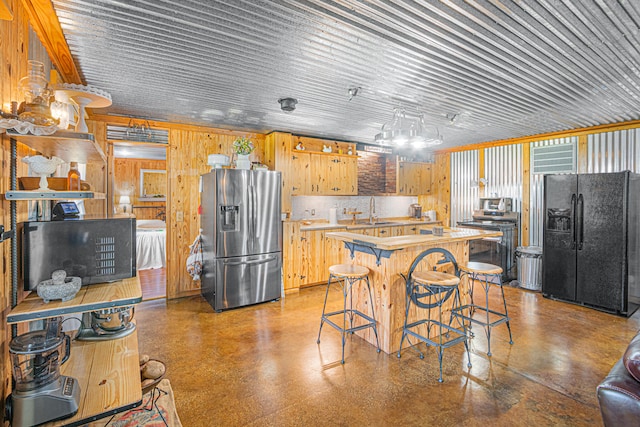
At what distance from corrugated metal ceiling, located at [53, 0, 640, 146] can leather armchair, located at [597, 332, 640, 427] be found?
6.47 ft


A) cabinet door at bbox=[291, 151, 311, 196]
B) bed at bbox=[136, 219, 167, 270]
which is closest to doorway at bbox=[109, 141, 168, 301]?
bed at bbox=[136, 219, 167, 270]

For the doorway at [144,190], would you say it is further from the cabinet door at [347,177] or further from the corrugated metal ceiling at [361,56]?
the cabinet door at [347,177]

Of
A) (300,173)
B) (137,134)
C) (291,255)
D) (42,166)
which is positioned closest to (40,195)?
(42,166)

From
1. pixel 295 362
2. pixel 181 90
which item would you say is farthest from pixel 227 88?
pixel 295 362

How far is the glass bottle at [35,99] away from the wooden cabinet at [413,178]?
6042mm

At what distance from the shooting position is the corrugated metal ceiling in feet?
6.57

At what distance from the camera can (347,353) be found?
3.16 meters

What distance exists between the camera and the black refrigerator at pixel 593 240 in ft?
13.6

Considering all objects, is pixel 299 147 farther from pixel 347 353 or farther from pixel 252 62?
pixel 347 353

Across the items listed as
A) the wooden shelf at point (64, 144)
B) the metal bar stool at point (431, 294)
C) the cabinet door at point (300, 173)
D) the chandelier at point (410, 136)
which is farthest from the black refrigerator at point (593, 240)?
the wooden shelf at point (64, 144)

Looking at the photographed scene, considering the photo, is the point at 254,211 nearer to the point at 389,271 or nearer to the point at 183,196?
the point at 183,196

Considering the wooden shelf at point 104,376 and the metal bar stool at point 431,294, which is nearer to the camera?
the wooden shelf at point 104,376

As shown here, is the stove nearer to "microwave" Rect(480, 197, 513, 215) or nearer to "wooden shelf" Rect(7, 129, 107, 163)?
"microwave" Rect(480, 197, 513, 215)

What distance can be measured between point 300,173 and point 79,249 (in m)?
3.90
